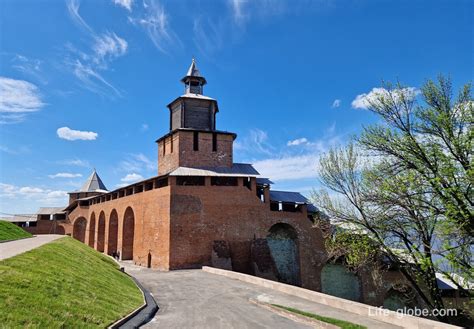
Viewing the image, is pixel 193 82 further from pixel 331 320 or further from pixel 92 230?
pixel 331 320

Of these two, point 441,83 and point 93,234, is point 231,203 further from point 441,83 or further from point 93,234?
point 93,234

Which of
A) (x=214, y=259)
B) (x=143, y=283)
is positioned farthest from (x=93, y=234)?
(x=143, y=283)

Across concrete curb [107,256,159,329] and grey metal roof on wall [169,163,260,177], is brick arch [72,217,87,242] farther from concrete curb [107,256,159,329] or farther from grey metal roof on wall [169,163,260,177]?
concrete curb [107,256,159,329]

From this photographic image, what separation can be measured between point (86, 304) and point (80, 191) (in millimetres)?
36247

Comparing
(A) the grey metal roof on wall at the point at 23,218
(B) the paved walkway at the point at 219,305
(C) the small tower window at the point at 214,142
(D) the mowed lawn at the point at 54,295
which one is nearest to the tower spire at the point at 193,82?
(C) the small tower window at the point at 214,142

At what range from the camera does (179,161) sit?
2239 cm

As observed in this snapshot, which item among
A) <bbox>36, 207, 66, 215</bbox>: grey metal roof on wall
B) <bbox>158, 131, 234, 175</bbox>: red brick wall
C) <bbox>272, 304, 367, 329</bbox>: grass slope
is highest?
<bbox>158, 131, 234, 175</bbox>: red brick wall

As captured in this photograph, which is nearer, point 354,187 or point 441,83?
point 441,83

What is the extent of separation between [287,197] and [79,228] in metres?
24.7

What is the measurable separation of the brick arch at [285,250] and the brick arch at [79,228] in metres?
23.2

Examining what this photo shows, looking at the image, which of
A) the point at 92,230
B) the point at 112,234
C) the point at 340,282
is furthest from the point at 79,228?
the point at 340,282

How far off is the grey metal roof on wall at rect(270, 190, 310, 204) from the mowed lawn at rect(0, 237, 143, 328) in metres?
14.3

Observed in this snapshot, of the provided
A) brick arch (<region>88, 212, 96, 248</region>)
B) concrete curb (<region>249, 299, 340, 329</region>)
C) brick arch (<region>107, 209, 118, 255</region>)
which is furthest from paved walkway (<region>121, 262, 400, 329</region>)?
brick arch (<region>88, 212, 96, 248</region>)

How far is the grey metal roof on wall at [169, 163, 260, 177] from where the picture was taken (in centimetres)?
2055
